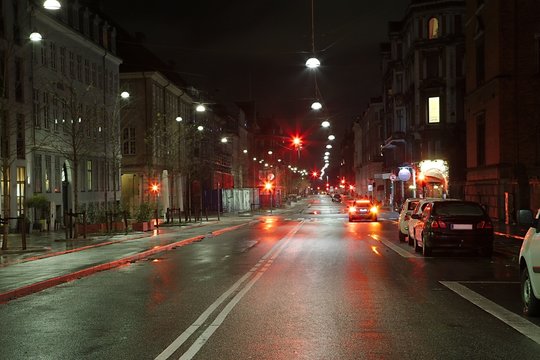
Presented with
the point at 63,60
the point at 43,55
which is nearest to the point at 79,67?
the point at 63,60

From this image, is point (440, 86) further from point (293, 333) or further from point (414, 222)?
Result: point (293, 333)

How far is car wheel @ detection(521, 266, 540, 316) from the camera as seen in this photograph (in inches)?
355

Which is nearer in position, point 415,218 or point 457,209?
point 457,209

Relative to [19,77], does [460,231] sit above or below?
below

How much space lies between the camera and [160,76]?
54.0m

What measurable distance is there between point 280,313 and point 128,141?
45.6 m

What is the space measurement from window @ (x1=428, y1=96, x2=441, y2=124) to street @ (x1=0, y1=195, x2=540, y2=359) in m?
38.3

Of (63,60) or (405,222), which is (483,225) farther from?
(63,60)

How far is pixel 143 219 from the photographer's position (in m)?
33.6

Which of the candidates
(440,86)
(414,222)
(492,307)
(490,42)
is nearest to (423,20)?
(440,86)

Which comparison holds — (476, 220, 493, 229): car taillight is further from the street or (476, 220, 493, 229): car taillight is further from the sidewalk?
the sidewalk

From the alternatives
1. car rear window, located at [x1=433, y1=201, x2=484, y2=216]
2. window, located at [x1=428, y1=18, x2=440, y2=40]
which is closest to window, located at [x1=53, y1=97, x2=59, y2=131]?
car rear window, located at [x1=433, y1=201, x2=484, y2=216]

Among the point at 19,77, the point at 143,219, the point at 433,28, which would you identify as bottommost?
the point at 143,219

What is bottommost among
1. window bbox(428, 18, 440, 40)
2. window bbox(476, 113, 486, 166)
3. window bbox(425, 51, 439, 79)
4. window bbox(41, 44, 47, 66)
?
window bbox(476, 113, 486, 166)
